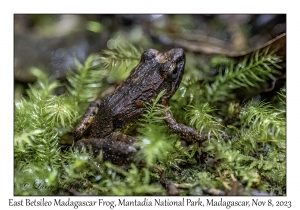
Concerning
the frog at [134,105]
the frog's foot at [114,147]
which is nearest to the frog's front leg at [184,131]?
the frog at [134,105]

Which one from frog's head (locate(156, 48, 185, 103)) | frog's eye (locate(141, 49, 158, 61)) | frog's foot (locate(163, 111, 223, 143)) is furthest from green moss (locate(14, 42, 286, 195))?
frog's eye (locate(141, 49, 158, 61))

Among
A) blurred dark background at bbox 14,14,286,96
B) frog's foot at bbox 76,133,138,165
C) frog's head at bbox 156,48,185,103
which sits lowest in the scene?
frog's foot at bbox 76,133,138,165

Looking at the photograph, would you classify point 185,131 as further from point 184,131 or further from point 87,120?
point 87,120

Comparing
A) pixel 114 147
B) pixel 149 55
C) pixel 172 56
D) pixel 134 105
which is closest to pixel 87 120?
pixel 134 105

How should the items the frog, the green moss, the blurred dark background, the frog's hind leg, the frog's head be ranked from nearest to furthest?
the green moss → the frog → the frog's hind leg → the frog's head → the blurred dark background

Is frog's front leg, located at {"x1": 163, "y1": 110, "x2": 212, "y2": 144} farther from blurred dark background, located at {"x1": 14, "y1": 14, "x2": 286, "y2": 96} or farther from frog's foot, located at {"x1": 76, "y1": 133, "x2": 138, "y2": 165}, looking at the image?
blurred dark background, located at {"x1": 14, "y1": 14, "x2": 286, "y2": 96}

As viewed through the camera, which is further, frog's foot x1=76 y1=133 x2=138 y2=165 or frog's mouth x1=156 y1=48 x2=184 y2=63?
frog's mouth x1=156 y1=48 x2=184 y2=63

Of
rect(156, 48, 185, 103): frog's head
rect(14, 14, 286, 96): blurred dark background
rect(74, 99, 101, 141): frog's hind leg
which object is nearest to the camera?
rect(74, 99, 101, 141): frog's hind leg

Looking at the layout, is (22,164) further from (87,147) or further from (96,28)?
(96,28)
